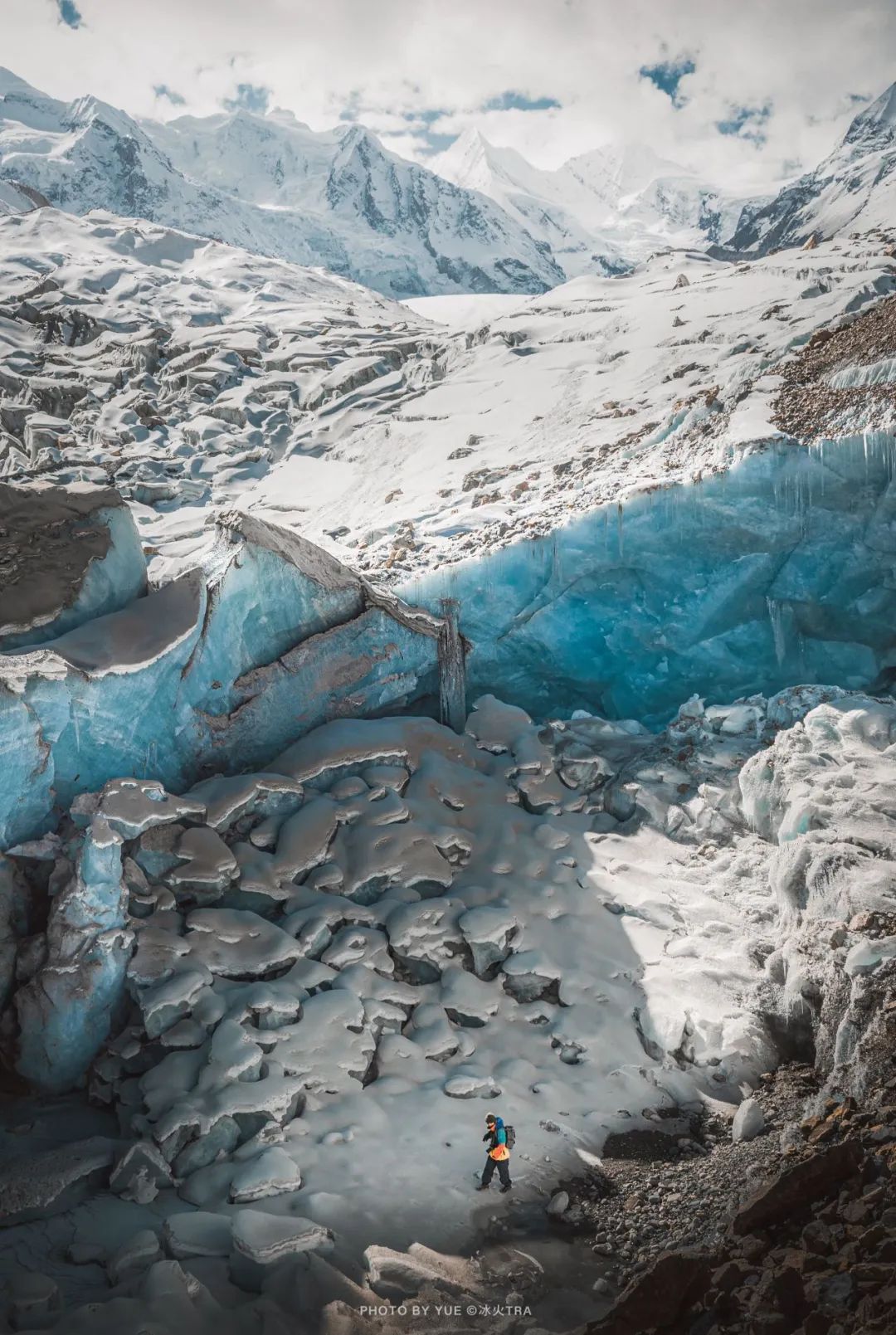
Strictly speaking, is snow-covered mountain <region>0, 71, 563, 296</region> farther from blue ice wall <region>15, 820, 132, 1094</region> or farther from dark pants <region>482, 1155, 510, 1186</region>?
dark pants <region>482, 1155, 510, 1186</region>

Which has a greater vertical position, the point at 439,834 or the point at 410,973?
the point at 439,834

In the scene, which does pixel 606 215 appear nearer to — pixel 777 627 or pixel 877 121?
pixel 877 121

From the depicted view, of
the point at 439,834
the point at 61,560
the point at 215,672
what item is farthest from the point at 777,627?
the point at 61,560

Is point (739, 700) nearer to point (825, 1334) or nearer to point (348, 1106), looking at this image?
point (348, 1106)

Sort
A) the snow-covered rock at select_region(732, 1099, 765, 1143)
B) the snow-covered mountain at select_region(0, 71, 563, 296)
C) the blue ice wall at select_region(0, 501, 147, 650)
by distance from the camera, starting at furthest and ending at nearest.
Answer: the snow-covered mountain at select_region(0, 71, 563, 296)
the blue ice wall at select_region(0, 501, 147, 650)
the snow-covered rock at select_region(732, 1099, 765, 1143)

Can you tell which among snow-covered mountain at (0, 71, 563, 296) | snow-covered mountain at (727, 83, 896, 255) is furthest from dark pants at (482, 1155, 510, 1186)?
snow-covered mountain at (0, 71, 563, 296)

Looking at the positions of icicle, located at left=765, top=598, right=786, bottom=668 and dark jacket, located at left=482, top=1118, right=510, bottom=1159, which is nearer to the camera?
dark jacket, located at left=482, top=1118, right=510, bottom=1159

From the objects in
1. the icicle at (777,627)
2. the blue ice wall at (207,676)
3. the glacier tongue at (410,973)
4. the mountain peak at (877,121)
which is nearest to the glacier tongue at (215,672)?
the blue ice wall at (207,676)
